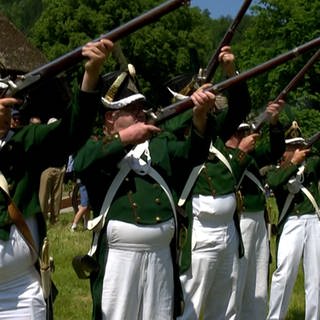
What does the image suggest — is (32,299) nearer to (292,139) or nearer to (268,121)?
(268,121)

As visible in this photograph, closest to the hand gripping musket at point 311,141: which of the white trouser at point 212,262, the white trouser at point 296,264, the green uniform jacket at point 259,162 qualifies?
the green uniform jacket at point 259,162

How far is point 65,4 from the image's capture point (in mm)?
43750

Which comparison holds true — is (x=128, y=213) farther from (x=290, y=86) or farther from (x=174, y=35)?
(x=174, y=35)

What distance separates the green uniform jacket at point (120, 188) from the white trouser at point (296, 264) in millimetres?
3560

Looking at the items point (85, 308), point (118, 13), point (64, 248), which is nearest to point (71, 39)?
point (118, 13)

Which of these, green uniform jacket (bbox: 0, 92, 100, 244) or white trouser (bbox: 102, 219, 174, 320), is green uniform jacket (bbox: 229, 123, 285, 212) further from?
green uniform jacket (bbox: 0, 92, 100, 244)

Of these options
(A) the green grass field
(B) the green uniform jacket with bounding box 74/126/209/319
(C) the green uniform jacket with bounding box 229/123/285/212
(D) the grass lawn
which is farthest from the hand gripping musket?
(B) the green uniform jacket with bounding box 74/126/209/319

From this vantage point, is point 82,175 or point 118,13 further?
point 118,13

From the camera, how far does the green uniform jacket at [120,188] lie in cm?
508

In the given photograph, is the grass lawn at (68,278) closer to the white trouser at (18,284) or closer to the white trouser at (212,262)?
the white trouser at (212,262)

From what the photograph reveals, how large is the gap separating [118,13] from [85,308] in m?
35.0

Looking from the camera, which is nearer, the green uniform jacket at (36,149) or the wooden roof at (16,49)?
the green uniform jacket at (36,149)

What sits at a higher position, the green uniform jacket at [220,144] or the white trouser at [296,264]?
the green uniform jacket at [220,144]

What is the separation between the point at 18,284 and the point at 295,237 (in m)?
4.90
